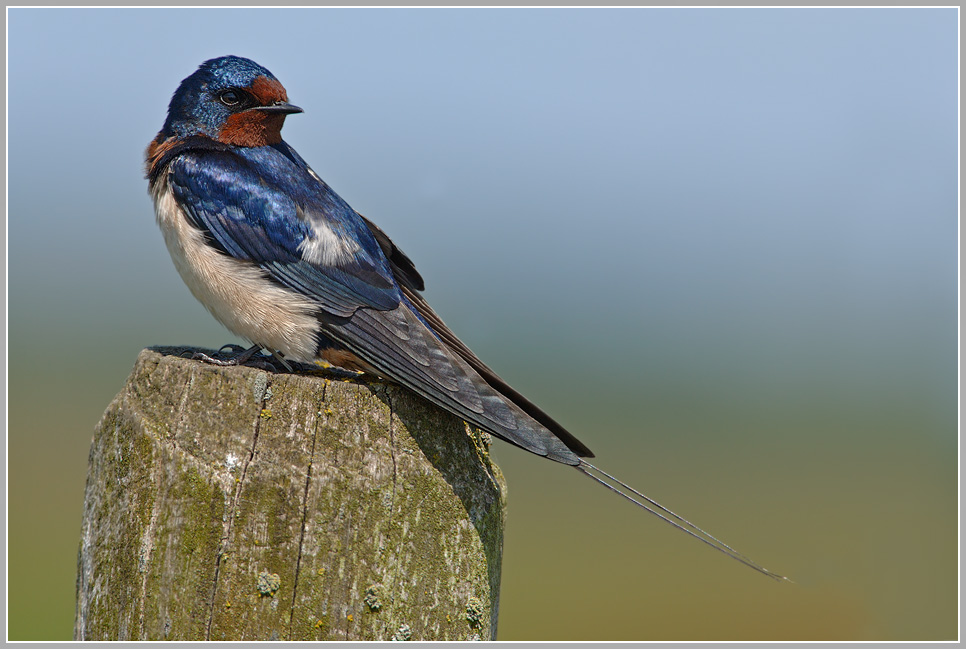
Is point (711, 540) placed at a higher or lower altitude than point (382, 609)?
higher

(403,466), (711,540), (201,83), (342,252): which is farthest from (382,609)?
(201,83)

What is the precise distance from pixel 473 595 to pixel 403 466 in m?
0.51

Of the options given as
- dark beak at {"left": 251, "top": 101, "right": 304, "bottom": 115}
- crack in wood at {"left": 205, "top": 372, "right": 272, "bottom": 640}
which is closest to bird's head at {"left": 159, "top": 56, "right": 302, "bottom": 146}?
dark beak at {"left": 251, "top": 101, "right": 304, "bottom": 115}

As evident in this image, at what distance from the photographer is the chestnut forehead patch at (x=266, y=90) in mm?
4613

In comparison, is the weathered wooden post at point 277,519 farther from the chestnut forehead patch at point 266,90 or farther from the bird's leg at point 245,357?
the chestnut forehead patch at point 266,90

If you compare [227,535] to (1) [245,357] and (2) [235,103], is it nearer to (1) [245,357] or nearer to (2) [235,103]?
(1) [245,357]

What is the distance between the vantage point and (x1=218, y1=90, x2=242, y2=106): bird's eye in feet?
15.2

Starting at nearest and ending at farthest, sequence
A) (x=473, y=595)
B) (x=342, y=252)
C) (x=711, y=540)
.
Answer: (x=473, y=595) → (x=711, y=540) → (x=342, y=252)

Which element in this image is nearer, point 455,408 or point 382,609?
point 382,609

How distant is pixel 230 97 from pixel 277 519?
2903 millimetres

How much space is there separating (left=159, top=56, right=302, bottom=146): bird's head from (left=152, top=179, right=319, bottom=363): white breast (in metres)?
0.48

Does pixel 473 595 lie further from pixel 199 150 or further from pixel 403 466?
pixel 199 150

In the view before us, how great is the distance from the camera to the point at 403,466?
8.99 ft

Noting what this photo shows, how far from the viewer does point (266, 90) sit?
4.62 metres
